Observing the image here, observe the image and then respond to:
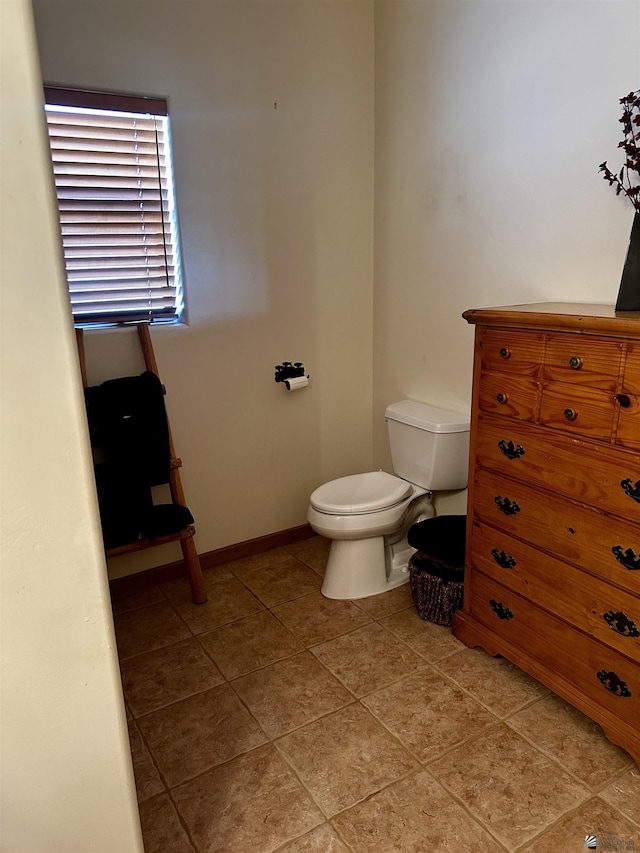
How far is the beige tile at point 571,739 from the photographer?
5.63 ft

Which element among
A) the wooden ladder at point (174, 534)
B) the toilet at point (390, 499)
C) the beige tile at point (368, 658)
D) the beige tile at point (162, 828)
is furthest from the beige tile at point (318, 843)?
the wooden ladder at point (174, 534)

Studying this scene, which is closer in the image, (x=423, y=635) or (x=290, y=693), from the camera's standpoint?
(x=290, y=693)

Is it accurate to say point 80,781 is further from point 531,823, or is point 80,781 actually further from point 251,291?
point 251,291

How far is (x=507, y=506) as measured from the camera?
77.3 inches

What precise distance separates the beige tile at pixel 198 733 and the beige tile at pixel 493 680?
2.32ft

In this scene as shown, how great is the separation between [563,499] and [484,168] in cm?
133

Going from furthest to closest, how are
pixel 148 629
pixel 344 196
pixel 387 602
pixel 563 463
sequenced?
pixel 344 196 → pixel 387 602 → pixel 148 629 → pixel 563 463

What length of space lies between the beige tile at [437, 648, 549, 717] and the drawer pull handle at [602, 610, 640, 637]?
47 cm

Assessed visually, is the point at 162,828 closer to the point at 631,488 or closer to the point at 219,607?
the point at 219,607

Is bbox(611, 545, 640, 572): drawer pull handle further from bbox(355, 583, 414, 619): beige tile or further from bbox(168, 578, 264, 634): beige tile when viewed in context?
bbox(168, 578, 264, 634): beige tile

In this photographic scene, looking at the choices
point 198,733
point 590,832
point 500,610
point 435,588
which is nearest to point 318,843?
point 198,733

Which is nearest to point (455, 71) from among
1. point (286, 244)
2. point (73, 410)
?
point (286, 244)

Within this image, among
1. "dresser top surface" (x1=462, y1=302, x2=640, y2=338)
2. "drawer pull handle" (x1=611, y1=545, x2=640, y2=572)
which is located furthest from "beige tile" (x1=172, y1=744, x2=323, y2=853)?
"dresser top surface" (x1=462, y1=302, x2=640, y2=338)

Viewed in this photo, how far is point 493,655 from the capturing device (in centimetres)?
216
